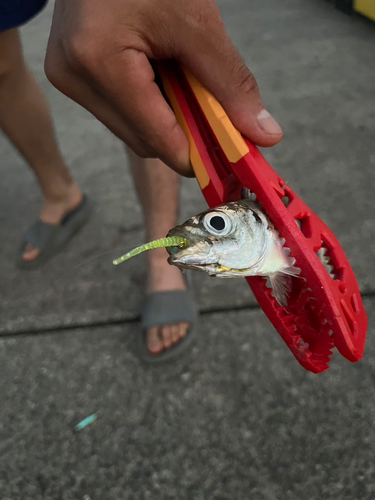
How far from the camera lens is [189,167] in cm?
96

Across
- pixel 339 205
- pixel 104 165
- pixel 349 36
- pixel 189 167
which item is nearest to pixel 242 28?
pixel 349 36

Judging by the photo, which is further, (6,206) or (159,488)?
(6,206)

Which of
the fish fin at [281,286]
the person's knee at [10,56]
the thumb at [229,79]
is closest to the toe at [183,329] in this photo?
the fish fin at [281,286]

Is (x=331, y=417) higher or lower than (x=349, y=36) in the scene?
lower

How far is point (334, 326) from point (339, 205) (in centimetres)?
126

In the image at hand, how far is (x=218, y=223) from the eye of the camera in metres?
0.76

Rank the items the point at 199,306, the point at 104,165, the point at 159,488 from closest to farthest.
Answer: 1. the point at 159,488
2. the point at 199,306
3. the point at 104,165

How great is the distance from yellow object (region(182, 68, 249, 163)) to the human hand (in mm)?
19

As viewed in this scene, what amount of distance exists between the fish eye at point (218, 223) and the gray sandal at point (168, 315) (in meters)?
0.82

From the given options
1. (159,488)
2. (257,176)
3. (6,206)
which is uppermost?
(257,176)

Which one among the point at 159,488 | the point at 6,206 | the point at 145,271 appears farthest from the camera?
the point at 6,206

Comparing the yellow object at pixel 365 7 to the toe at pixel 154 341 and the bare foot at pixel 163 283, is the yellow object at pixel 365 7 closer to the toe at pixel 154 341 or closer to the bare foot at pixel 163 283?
the bare foot at pixel 163 283

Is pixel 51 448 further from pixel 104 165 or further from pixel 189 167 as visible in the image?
pixel 104 165

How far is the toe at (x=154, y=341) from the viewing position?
1478 millimetres
